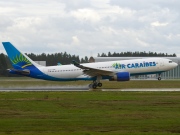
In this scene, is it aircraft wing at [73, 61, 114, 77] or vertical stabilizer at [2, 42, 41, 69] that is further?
vertical stabilizer at [2, 42, 41, 69]

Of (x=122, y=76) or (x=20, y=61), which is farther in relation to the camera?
(x=20, y=61)

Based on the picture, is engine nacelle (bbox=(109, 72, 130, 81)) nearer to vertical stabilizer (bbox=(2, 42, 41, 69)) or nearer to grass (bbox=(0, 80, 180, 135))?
vertical stabilizer (bbox=(2, 42, 41, 69))

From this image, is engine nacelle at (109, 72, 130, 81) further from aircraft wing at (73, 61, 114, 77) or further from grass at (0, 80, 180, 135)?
grass at (0, 80, 180, 135)

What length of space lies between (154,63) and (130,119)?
31.7m

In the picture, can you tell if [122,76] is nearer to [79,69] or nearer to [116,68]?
[116,68]

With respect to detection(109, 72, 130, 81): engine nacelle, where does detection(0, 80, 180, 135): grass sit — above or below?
below

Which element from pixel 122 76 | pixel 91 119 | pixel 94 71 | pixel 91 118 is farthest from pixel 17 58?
pixel 91 119

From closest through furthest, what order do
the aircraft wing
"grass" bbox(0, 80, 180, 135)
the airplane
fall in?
"grass" bbox(0, 80, 180, 135)
the aircraft wing
the airplane

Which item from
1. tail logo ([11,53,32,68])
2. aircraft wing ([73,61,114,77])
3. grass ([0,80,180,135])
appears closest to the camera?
grass ([0,80,180,135])

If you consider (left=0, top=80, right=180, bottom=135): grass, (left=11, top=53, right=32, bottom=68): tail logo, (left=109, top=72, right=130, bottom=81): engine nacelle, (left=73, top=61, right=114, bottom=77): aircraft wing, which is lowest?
(left=0, top=80, right=180, bottom=135): grass

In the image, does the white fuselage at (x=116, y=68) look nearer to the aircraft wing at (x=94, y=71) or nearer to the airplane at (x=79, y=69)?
the airplane at (x=79, y=69)

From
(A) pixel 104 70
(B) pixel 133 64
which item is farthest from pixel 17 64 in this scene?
(B) pixel 133 64

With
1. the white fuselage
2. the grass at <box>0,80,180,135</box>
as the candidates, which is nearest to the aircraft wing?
the white fuselage

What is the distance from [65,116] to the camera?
20.8m
